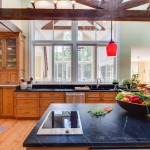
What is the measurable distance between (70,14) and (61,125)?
2341 mm

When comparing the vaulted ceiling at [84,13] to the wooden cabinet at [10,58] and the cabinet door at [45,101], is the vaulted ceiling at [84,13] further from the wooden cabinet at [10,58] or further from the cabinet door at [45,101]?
the cabinet door at [45,101]

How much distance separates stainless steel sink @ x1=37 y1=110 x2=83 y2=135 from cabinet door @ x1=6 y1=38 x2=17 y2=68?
3489 mm

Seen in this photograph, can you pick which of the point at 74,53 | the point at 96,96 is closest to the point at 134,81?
the point at 96,96

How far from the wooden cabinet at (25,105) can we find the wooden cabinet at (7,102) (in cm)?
19

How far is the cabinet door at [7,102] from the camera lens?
15.8ft

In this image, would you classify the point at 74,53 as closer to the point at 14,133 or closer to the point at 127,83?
the point at 127,83

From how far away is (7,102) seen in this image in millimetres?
4828

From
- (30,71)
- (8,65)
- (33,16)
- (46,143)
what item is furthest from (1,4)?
(46,143)

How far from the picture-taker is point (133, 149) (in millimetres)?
1195

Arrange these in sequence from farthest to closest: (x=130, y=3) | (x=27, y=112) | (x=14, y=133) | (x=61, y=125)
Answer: (x=27, y=112) → (x=14, y=133) → (x=130, y=3) → (x=61, y=125)

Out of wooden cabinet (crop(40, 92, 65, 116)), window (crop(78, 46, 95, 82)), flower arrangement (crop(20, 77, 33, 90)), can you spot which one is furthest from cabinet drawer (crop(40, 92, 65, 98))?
window (crop(78, 46, 95, 82))

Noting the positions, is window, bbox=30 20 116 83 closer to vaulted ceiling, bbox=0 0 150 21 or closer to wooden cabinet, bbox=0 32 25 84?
wooden cabinet, bbox=0 32 25 84

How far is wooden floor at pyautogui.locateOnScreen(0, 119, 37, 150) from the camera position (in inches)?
122

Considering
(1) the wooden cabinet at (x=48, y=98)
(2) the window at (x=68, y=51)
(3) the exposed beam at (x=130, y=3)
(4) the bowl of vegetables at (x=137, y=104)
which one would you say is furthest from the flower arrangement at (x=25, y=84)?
(4) the bowl of vegetables at (x=137, y=104)
